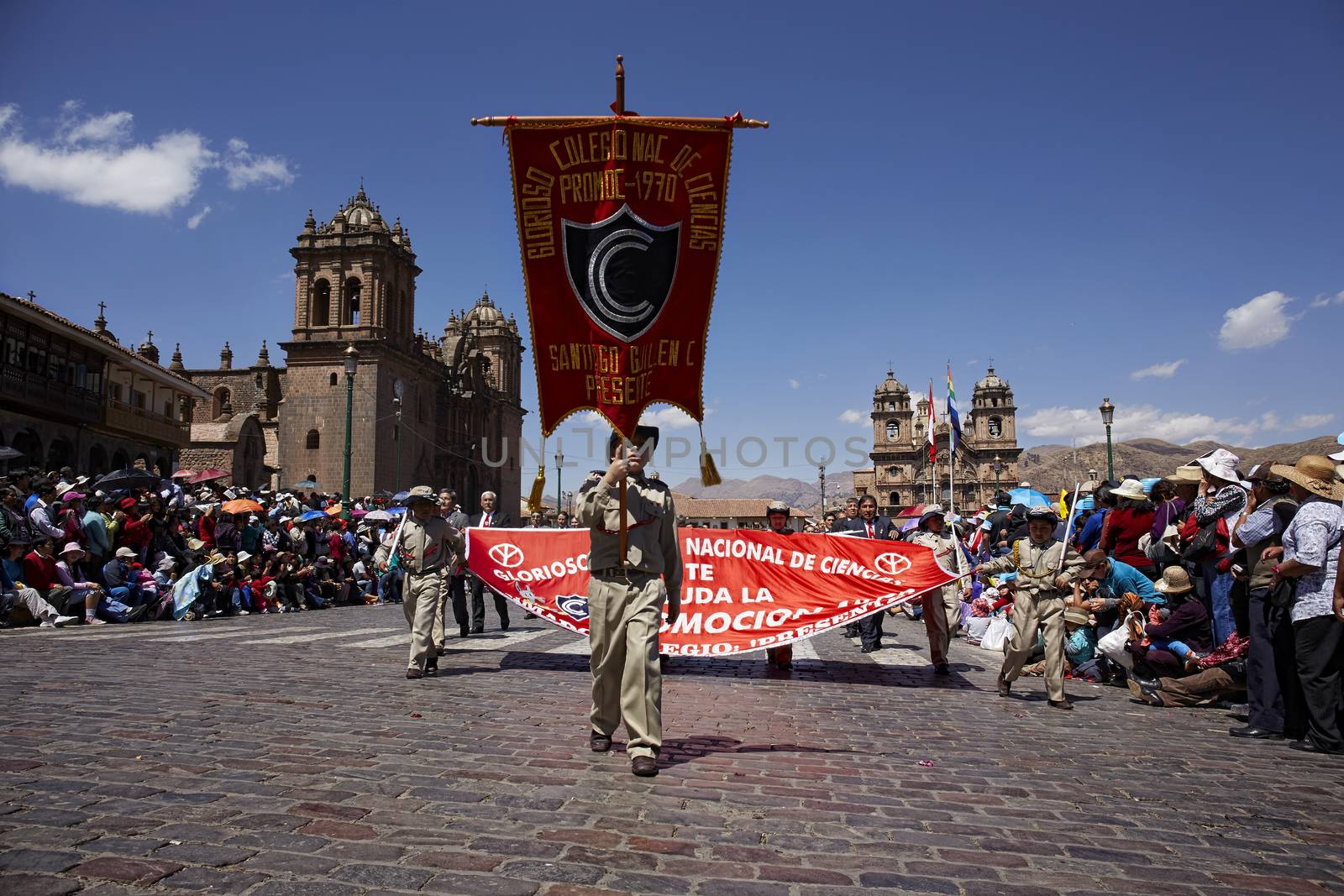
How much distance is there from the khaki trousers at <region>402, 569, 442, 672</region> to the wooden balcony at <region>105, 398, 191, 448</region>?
35.7m

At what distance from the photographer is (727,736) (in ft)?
19.7

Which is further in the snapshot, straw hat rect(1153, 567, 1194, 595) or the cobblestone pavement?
straw hat rect(1153, 567, 1194, 595)

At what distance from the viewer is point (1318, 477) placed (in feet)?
20.5

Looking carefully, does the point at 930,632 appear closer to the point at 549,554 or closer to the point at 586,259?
the point at 549,554

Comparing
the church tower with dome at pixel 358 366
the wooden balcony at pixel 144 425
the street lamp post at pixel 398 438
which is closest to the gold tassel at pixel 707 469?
the wooden balcony at pixel 144 425

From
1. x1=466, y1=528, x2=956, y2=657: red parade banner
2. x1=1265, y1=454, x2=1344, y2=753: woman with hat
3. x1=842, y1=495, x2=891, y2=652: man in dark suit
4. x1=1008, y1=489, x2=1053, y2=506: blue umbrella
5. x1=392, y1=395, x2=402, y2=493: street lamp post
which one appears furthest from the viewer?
x1=392, y1=395, x2=402, y2=493: street lamp post

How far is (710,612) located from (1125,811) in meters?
5.74

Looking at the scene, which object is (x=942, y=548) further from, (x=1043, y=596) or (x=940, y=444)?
(x=940, y=444)

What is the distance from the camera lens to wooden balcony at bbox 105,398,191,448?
38.4 meters

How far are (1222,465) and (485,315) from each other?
83.5m

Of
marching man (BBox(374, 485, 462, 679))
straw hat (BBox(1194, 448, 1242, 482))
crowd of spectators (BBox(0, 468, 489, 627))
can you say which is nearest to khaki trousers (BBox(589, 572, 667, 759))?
marching man (BBox(374, 485, 462, 679))

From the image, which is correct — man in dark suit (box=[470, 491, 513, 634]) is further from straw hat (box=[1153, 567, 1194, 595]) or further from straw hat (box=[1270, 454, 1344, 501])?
straw hat (box=[1270, 454, 1344, 501])

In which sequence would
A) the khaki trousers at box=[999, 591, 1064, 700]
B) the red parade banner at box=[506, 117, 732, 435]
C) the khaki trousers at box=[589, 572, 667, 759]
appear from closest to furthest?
1. the khaki trousers at box=[589, 572, 667, 759]
2. the red parade banner at box=[506, 117, 732, 435]
3. the khaki trousers at box=[999, 591, 1064, 700]

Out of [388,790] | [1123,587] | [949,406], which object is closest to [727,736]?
[388,790]
